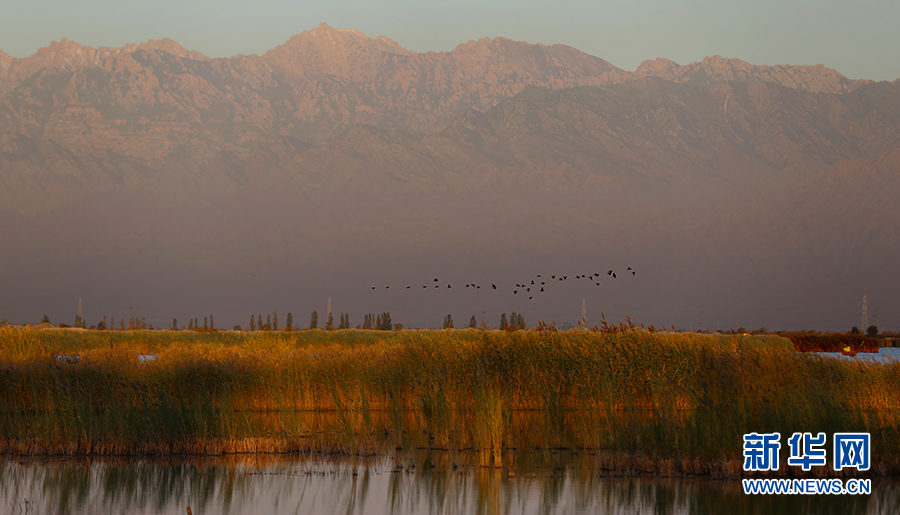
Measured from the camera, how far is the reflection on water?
1442cm

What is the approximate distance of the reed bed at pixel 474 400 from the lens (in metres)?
17.2

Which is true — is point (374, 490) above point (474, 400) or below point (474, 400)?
below

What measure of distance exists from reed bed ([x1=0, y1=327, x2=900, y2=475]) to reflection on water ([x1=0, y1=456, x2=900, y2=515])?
959mm

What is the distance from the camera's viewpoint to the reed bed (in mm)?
17156

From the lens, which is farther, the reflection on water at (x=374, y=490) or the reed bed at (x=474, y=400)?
the reed bed at (x=474, y=400)

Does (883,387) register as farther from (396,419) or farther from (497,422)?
(396,419)

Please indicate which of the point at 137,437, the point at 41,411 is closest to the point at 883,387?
the point at 137,437

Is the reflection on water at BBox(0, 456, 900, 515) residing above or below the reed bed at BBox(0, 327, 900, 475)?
below

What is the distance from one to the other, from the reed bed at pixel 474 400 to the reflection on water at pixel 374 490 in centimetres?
96

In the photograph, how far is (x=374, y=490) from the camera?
15.8 m

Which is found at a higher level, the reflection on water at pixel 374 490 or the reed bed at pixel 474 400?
the reed bed at pixel 474 400

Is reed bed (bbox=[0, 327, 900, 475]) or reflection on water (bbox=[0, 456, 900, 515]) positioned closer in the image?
reflection on water (bbox=[0, 456, 900, 515])

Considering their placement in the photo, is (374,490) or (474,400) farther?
(474,400)

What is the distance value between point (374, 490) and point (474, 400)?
465 centimetres
